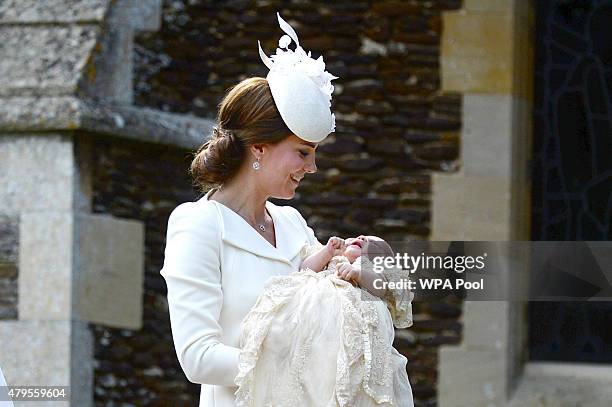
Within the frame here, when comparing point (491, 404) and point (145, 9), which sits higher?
point (145, 9)

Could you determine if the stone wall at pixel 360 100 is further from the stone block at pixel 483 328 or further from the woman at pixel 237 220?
the woman at pixel 237 220

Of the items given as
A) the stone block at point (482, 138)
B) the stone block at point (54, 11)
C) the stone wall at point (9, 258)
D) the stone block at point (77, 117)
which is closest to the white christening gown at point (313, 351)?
the stone block at point (77, 117)

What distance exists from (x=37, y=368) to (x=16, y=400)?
0.17 m

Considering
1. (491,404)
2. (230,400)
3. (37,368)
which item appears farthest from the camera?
(491,404)

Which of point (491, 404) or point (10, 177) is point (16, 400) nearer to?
point (10, 177)

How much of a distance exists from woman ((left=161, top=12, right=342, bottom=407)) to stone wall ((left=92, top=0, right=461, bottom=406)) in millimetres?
2786

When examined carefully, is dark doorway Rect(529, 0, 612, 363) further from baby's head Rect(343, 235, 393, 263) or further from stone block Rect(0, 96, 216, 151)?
baby's head Rect(343, 235, 393, 263)

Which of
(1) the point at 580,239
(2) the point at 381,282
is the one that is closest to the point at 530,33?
(1) the point at 580,239

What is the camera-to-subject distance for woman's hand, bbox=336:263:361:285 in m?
2.90

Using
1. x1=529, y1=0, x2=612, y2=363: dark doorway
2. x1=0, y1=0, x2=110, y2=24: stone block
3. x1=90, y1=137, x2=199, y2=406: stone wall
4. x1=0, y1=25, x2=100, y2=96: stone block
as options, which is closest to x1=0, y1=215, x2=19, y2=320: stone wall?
x1=90, y1=137, x2=199, y2=406: stone wall

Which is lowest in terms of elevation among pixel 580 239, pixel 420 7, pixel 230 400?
pixel 230 400

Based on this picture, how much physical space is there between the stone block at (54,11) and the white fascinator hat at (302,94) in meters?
2.47

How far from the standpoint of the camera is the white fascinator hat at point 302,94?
2930mm

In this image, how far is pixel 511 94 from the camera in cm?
600
